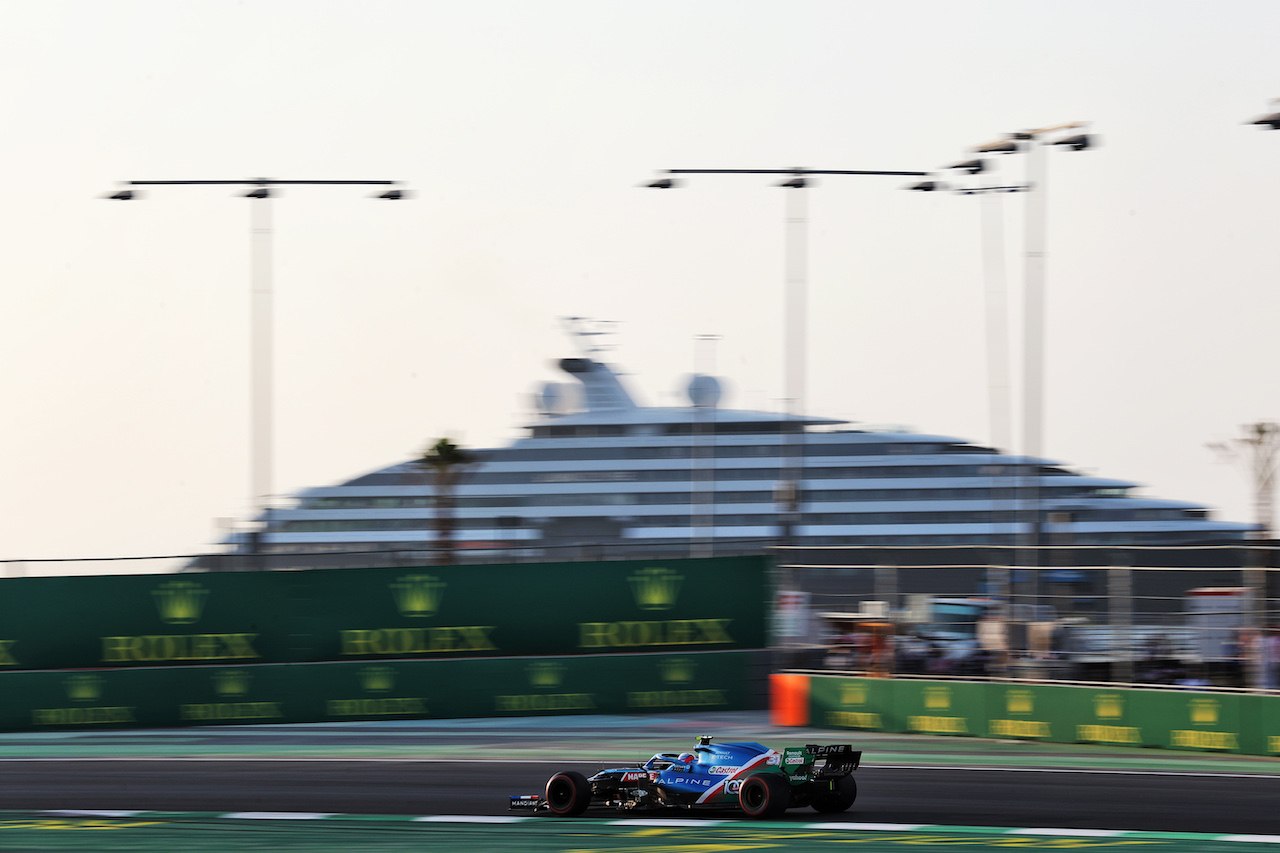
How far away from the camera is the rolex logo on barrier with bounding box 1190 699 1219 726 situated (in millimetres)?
14461

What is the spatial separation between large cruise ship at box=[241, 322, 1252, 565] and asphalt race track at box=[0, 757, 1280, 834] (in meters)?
44.2

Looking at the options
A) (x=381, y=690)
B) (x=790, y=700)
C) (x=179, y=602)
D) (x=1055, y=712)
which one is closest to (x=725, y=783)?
(x=1055, y=712)

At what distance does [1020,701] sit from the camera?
15859 mm

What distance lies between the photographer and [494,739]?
659 inches

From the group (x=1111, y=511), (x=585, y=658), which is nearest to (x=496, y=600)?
(x=585, y=658)

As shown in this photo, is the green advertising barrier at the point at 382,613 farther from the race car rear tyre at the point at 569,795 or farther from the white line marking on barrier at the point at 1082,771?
the race car rear tyre at the point at 569,795

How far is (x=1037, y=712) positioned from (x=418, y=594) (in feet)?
27.2

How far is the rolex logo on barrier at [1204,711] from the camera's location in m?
14.5

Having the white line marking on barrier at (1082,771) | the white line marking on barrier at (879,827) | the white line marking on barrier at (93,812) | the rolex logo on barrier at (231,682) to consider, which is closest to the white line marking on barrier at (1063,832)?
the white line marking on barrier at (879,827)

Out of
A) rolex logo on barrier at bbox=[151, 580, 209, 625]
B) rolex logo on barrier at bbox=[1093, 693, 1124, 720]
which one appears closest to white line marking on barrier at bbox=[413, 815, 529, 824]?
rolex logo on barrier at bbox=[1093, 693, 1124, 720]

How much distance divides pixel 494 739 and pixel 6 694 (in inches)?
262

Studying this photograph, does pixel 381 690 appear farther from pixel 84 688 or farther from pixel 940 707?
pixel 940 707

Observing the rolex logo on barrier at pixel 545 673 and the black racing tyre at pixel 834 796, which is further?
the rolex logo on barrier at pixel 545 673

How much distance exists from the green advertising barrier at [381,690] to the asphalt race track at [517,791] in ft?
10.5
